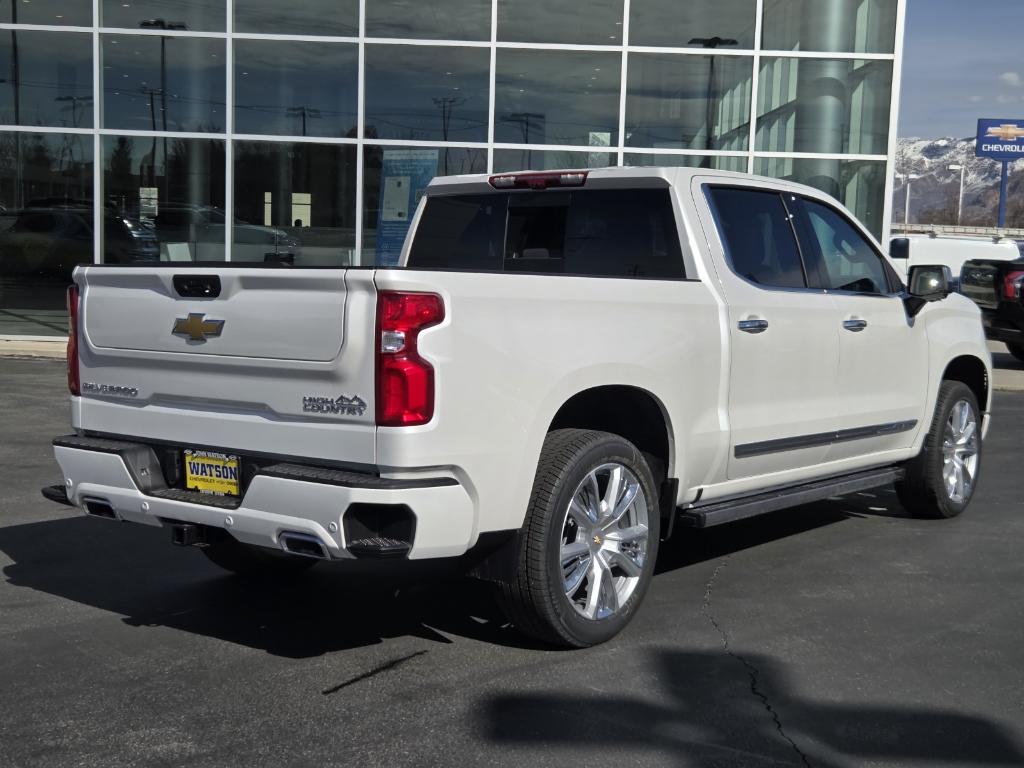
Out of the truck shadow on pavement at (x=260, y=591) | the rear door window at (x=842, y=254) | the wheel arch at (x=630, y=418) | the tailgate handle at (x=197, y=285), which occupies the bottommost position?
the truck shadow on pavement at (x=260, y=591)

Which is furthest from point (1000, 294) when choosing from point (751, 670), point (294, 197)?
point (751, 670)

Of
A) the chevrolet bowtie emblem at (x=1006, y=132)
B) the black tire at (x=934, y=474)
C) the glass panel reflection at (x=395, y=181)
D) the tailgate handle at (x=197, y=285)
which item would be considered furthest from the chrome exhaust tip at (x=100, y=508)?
the chevrolet bowtie emblem at (x=1006, y=132)

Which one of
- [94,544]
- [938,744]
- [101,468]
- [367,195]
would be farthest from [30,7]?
[938,744]

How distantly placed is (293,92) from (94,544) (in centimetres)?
1207

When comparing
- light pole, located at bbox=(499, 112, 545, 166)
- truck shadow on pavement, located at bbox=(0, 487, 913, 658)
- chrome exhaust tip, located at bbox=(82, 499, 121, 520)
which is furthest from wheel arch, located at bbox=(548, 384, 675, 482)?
light pole, located at bbox=(499, 112, 545, 166)

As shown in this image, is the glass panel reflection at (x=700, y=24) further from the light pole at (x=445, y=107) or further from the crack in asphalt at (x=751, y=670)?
the crack in asphalt at (x=751, y=670)

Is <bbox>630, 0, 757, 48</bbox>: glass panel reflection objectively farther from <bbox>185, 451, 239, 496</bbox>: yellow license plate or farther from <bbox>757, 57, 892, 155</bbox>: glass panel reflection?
<bbox>185, 451, 239, 496</bbox>: yellow license plate

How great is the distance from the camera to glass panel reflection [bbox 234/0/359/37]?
57.5 ft

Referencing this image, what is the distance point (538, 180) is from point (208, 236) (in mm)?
12275

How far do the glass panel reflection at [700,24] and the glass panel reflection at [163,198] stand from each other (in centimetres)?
652

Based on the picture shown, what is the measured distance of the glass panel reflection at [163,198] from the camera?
17.5 m

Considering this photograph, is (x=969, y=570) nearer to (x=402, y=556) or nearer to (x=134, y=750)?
(x=402, y=556)

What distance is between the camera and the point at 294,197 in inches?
690

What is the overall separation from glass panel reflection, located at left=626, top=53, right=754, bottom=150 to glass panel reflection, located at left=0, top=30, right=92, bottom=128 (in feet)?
25.8
